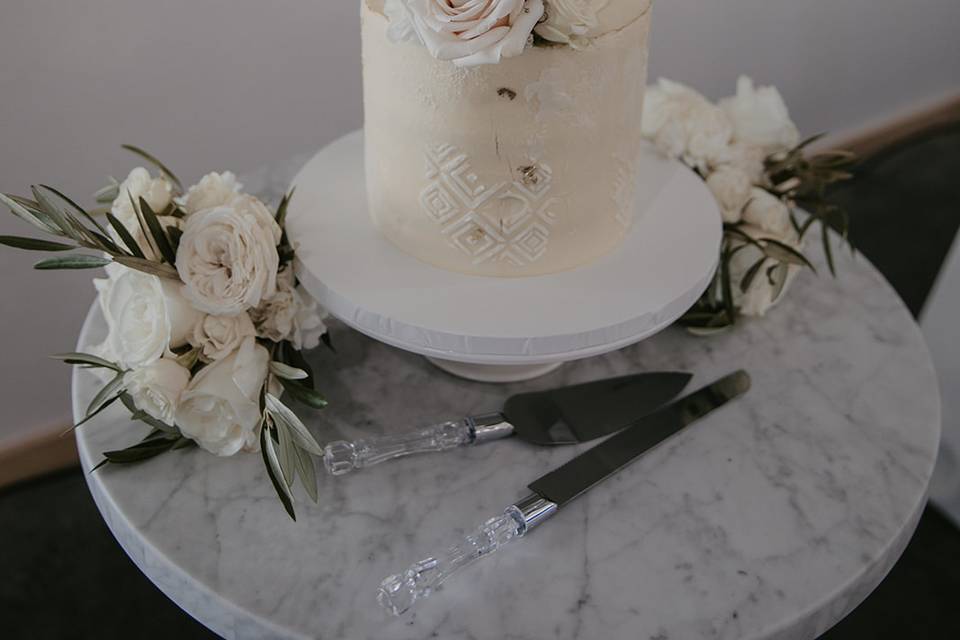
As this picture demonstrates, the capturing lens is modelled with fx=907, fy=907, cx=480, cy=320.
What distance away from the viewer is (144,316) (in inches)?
32.1

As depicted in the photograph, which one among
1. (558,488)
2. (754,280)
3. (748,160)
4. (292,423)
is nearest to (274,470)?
(292,423)

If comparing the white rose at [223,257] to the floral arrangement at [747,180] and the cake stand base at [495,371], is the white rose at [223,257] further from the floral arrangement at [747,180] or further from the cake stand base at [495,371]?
the floral arrangement at [747,180]

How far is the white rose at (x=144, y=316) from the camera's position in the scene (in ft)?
2.63

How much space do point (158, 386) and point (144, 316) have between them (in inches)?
2.6

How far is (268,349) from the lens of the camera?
88 centimetres

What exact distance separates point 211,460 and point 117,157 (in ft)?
2.56

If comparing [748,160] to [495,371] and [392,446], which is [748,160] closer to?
[495,371]

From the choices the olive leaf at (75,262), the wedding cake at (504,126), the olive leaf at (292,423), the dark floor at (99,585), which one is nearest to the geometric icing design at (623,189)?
the wedding cake at (504,126)

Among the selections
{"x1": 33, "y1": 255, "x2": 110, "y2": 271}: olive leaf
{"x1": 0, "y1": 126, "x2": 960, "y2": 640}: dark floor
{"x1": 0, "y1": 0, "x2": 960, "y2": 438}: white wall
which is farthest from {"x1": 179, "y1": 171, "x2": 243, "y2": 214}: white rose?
{"x1": 0, "y1": 126, "x2": 960, "y2": 640}: dark floor

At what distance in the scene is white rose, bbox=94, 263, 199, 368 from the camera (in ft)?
2.63

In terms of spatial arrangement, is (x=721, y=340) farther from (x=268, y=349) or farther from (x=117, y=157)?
(x=117, y=157)

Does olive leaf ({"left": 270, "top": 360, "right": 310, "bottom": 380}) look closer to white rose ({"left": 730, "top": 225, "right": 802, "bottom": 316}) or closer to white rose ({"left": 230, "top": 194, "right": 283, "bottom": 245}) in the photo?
white rose ({"left": 230, "top": 194, "right": 283, "bottom": 245})

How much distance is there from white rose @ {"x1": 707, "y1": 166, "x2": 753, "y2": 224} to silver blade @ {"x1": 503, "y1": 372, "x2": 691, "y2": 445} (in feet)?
0.69

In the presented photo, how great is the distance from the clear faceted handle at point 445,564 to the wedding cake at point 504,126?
229mm
